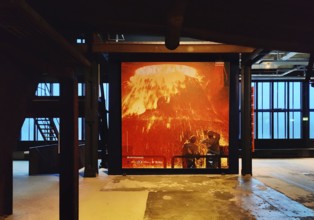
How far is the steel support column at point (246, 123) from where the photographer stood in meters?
10.9

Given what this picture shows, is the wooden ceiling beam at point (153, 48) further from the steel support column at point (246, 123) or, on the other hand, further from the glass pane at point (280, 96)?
the glass pane at point (280, 96)

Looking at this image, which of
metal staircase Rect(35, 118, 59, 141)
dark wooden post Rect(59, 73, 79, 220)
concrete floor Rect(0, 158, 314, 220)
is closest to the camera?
dark wooden post Rect(59, 73, 79, 220)

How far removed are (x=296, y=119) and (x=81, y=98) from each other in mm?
13035

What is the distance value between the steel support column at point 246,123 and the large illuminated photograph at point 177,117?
1.77ft

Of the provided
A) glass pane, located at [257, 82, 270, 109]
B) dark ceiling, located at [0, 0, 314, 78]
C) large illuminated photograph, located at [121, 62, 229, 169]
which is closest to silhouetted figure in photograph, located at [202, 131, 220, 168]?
large illuminated photograph, located at [121, 62, 229, 169]

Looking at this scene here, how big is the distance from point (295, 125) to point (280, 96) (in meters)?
1.83

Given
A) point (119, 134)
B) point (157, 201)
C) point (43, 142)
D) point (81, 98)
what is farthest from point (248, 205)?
point (43, 142)

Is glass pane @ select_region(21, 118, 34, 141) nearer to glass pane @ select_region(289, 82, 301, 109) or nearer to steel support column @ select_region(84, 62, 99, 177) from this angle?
steel support column @ select_region(84, 62, 99, 177)

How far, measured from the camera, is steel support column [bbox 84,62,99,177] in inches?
431

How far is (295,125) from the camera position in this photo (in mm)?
19766

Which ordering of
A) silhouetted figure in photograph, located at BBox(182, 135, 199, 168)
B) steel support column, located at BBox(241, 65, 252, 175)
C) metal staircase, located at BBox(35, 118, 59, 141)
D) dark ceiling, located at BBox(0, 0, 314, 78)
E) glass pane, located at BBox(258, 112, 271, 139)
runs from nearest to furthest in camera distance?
dark ceiling, located at BBox(0, 0, 314, 78) → steel support column, located at BBox(241, 65, 252, 175) → silhouetted figure in photograph, located at BBox(182, 135, 199, 168) → metal staircase, located at BBox(35, 118, 59, 141) → glass pane, located at BBox(258, 112, 271, 139)

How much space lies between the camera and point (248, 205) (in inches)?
269

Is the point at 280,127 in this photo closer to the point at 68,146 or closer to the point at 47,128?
the point at 47,128

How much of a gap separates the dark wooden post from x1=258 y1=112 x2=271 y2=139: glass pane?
17043 millimetres
